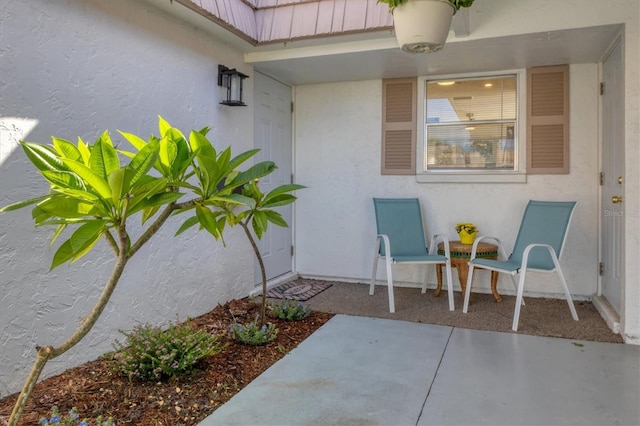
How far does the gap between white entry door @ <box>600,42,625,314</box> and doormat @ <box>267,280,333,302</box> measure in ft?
7.93

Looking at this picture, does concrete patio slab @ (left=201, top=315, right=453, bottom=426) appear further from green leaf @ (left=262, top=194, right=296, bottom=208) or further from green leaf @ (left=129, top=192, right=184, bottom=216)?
green leaf @ (left=129, top=192, right=184, bottom=216)

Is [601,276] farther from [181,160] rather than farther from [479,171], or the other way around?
[181,160]

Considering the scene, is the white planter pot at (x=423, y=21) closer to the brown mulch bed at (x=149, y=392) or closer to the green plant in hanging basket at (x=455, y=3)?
the green plant in hanging basket at (x=455, y=3)

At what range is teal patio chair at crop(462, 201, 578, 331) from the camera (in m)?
3.33

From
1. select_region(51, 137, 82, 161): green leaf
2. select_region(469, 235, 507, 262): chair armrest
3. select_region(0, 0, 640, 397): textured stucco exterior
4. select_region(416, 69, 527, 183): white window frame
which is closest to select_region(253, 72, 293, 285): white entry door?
select_region(0, 0, 640, 397): textured stucco exterior

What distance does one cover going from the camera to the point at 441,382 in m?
2.34

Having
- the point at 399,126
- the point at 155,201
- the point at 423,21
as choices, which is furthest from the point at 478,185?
the point at 155,201

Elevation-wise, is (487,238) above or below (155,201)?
below

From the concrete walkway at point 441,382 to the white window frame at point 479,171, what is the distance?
164 cm

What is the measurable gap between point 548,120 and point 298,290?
275 cm

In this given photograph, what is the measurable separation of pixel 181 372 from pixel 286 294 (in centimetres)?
194

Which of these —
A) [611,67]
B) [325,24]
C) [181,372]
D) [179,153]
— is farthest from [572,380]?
[325,24]

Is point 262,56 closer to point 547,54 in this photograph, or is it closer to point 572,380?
point 547,54

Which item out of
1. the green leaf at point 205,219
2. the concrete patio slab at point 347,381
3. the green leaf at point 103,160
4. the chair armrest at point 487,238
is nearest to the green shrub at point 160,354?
the concrete patio slab at point 347,381
